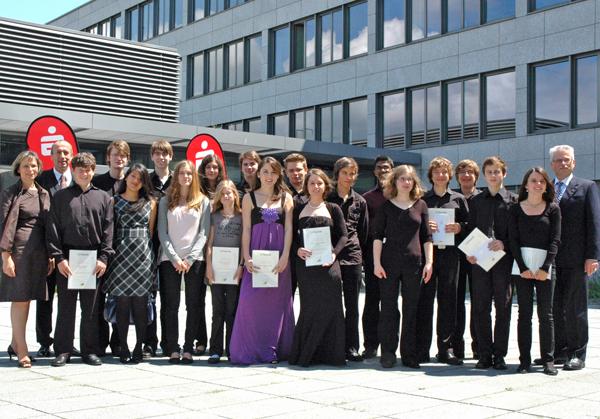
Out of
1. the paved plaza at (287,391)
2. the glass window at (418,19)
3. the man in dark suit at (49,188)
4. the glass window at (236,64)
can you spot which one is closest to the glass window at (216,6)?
the glass window at (236,64)

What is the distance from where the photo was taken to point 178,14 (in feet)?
132

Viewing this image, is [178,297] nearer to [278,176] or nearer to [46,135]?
[278,176]

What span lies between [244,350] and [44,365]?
6.60 feet

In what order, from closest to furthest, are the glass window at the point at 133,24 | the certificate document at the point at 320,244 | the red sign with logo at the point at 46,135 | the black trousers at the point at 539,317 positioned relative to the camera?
the black trousers at the point at 539,317 → the certificate document at the point at 320,244 → the red sign with logo at the point at 46,135 → the glass window at the point at 133,24

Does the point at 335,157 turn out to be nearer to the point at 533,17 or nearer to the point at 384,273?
the point at 533,17

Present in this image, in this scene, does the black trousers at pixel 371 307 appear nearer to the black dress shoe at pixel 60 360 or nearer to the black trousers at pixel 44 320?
the black dress shoe at pixel 60 360

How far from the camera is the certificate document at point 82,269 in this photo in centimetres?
821

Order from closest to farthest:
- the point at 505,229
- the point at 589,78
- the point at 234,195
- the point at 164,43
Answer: the point at 505,229, the point at 234,195, the point at 589,78, the point at 164,43

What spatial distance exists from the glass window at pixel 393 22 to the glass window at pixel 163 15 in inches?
592

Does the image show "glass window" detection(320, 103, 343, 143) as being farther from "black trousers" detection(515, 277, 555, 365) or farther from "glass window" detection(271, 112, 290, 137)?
"black trousers" detection(515, 277, 555, 365)

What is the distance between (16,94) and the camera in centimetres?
1700

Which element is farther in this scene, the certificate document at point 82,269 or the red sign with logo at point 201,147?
the red sign with logo at point 201,147

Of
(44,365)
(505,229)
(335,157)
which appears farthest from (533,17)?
(44,365)

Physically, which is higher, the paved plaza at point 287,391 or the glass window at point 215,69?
the glass window at point 215,69
